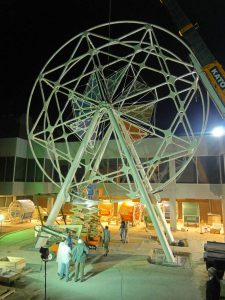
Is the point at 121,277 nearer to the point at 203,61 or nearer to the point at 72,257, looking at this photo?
the point at 72,257

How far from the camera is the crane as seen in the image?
549 inches

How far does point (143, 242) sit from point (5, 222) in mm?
18959

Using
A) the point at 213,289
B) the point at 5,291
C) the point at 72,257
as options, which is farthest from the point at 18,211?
the point at 213,289

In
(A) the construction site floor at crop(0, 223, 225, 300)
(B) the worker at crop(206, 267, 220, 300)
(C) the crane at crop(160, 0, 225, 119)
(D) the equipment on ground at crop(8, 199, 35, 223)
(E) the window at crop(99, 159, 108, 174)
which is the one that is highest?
(C) the crane at crop(160, 0, 225, 119)

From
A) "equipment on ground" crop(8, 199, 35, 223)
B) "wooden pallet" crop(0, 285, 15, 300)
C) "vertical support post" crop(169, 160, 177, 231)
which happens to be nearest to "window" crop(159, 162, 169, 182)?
"vertical support post" crop(169, 160, 177, 231)

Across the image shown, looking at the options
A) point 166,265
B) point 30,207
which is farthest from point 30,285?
point 30,207

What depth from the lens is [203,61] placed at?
→ 1435 centimetres

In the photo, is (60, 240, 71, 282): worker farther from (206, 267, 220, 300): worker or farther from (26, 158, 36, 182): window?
(26, 158, 36, 182): window

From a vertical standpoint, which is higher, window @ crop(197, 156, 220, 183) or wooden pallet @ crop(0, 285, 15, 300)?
window @ crop(197, 156, 220, 183)

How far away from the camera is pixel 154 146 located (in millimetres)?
32188

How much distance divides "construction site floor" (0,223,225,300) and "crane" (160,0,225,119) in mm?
8912

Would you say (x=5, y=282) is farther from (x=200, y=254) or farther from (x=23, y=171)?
(x=23, y=171)

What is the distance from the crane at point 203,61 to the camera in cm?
1394

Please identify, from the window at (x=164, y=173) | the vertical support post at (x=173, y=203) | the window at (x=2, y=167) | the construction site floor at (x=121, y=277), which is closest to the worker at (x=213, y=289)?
A: the construction site floor at (x=121, y=277)
